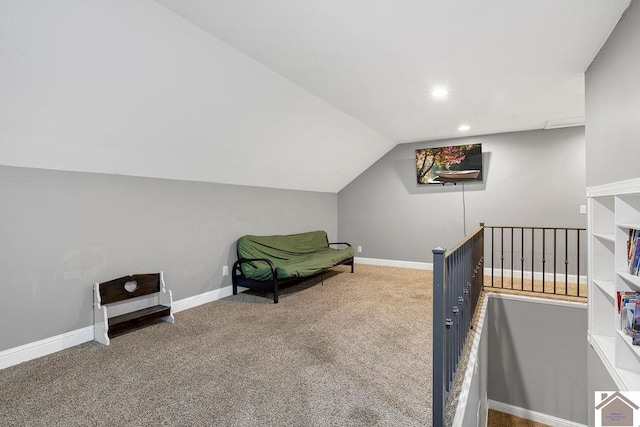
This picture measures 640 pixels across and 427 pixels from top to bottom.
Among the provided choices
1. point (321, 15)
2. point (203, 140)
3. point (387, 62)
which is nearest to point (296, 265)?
point (203, 140)

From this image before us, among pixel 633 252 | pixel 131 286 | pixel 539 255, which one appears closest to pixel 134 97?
pixel 131 286

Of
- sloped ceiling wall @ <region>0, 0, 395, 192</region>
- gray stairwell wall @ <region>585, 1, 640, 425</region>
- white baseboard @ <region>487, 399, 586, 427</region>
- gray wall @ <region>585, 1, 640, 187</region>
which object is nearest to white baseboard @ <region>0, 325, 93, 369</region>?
sloped ceiling wall @ <region>0, 0, 395, 192</region>

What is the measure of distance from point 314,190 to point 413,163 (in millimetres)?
1891

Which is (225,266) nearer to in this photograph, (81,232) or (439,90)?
(81,232)

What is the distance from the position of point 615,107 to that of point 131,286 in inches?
169

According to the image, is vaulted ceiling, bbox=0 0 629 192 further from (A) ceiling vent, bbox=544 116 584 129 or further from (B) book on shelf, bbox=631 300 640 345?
(B) book on shelf, bbox=631 300 640 345

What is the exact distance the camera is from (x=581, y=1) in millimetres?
1916

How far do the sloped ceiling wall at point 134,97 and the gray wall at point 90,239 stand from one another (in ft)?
0.53

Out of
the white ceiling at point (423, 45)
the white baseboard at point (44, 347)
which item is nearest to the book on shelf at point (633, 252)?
the white ceiling at point (423, 45)

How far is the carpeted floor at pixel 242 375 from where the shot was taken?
1770mm

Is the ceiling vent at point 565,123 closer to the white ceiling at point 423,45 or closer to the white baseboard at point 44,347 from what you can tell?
the white ceiling at point 423,45

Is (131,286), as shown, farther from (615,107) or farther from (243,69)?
(615,107)

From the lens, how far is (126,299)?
3039 millimetres

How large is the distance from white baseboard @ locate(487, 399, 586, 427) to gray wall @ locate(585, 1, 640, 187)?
10.6 feet
